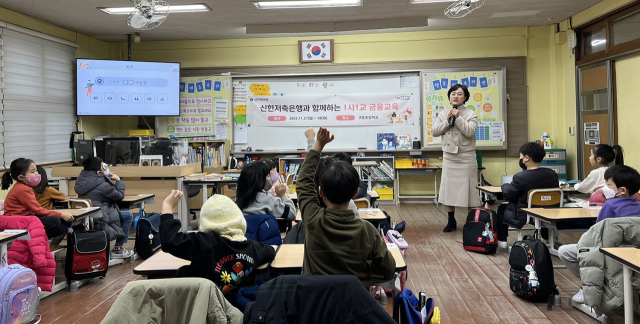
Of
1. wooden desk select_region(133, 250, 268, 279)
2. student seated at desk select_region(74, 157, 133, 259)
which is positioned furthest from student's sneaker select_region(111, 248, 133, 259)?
wooden desk select_region(133, 250, 268, 279)

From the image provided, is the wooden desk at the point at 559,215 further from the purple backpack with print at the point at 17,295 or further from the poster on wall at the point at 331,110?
the poster on wall at the point at 331,110

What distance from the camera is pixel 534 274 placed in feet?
9.71

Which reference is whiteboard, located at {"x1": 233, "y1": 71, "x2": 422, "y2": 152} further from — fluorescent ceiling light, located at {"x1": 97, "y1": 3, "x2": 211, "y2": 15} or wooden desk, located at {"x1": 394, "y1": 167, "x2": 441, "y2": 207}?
fluorescent ceiling light, located at {"x1": 97, "y1": 3, "x2": 211, "y2": 15}

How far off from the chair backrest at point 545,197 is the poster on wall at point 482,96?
3185 mm

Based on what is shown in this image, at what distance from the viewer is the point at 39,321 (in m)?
2.82

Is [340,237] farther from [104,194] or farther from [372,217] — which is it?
[104,194]

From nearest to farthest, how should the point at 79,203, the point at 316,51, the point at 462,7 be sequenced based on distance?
the point at 79,203 → the point at 462,7 → the point at 316,51

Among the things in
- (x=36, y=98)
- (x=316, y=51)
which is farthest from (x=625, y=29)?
(x=36, y=98)

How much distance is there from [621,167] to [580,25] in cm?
438

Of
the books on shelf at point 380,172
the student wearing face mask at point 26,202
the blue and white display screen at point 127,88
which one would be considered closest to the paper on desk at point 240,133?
the blue and white display screen at point 127,88

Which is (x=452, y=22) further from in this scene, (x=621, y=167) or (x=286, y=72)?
(x=621, y=167)

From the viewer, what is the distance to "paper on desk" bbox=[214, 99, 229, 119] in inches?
289

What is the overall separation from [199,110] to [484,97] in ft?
14.9

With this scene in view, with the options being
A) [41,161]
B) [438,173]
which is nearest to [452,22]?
[438,173]
